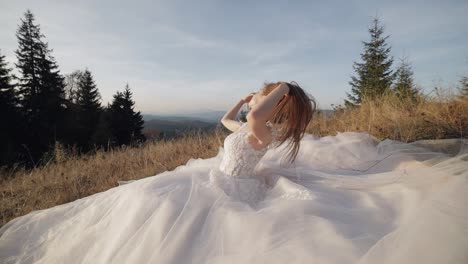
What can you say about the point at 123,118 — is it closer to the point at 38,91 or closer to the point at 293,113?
the point at 38,91

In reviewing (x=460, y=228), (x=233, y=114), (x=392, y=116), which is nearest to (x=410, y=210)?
(x=460, y=228)

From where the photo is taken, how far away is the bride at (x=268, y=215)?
4.23 ft

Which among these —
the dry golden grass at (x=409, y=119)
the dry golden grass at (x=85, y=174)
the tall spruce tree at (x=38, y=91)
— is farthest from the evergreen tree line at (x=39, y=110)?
the dry golden grass at (x=409, y=119)

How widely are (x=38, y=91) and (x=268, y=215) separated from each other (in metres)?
30.6

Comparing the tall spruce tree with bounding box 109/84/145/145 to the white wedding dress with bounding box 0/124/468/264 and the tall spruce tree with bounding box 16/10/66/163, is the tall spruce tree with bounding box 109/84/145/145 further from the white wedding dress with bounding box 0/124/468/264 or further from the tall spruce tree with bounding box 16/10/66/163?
the white wedding dress with bounding box 0/124/468/264

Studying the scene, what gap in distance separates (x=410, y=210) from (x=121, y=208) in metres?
2.02

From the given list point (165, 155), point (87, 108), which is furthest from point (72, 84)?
point (165, 155)

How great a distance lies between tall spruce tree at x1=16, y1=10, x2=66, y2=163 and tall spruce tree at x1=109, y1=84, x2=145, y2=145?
725cm

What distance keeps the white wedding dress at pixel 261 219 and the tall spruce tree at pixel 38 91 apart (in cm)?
2571

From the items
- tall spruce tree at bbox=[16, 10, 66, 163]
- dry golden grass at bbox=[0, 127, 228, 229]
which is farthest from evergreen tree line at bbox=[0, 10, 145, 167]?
dry golden grass at bbox=[0, 127, 228, 229]

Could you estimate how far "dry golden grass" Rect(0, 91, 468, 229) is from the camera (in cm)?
375

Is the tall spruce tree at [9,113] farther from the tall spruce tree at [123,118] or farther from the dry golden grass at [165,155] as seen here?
the dry golden grass at [165,155]

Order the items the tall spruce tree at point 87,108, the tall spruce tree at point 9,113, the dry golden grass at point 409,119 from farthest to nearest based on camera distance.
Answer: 1. the tall spruce tree at point 87,108
2. the tall spruce tree at point 9,113
3. the dry golden grass at point 409,119

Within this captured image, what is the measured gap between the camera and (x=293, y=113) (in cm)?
236
